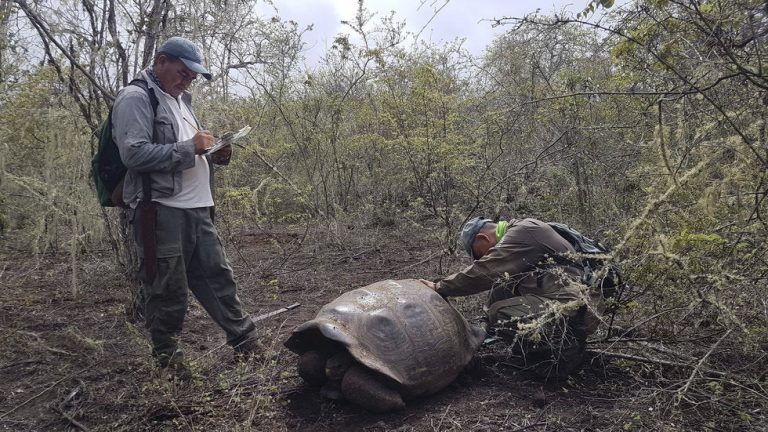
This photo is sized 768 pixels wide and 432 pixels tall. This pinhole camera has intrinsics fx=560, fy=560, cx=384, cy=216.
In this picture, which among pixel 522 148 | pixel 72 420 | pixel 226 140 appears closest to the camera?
pixel 72 420

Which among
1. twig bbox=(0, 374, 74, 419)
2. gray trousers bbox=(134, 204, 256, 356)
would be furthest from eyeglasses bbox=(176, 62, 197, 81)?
twig bbox=(0, 374, 74, 419)

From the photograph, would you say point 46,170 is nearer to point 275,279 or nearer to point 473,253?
point 275,279

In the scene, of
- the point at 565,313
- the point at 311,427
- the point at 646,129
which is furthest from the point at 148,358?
the point at 646,129

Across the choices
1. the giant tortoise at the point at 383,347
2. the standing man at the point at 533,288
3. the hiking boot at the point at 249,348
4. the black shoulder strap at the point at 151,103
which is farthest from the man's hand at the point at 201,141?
the standing man at the point at 533,288

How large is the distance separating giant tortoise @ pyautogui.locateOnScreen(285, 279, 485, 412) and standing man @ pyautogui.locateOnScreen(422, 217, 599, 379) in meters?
0.27

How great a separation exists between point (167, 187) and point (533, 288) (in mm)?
2240

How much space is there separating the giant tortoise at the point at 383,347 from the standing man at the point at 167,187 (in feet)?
2.54

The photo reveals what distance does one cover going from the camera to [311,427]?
2859mm

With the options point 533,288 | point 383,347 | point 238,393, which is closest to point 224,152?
point 238,393

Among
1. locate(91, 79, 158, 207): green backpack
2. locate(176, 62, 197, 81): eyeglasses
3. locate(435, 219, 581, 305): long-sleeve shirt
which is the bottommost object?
locate(435, 219, 581, 305): long-sleeve shirt

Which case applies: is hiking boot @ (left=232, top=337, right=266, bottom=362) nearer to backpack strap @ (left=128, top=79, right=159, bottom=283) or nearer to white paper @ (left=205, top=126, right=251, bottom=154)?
backpack strap @ (left=128, top=79, right=159, bottom=283)

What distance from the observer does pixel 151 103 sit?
322 cm

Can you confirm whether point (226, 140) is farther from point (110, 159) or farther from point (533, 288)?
point (533, 288)

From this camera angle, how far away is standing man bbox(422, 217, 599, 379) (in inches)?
124
